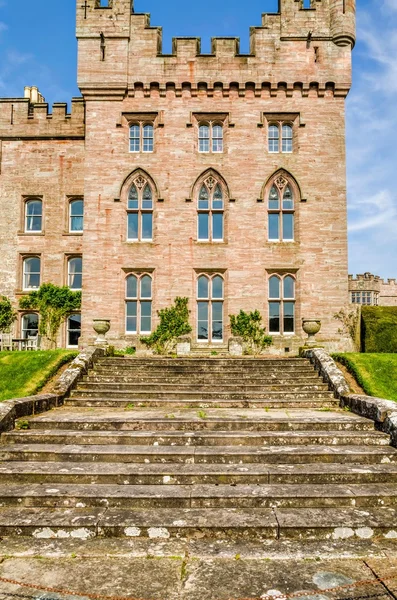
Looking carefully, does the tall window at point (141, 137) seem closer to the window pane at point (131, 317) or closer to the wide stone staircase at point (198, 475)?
the window pane at point (131, 317)

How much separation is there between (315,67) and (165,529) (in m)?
21.3

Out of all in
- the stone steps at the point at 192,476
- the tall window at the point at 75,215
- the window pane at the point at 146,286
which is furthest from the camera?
the tall window at the point at 75,215

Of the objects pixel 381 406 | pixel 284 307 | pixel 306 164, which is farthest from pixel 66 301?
pixel 381 406

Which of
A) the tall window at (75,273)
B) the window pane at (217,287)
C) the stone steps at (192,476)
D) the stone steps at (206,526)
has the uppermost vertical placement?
the tall window at (75,273)

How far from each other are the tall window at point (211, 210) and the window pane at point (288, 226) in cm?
282

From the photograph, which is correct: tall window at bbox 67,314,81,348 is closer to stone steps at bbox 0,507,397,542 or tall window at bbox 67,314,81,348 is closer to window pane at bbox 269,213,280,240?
window pane at bbox 269,213,280,240

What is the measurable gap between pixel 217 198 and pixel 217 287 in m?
4.05

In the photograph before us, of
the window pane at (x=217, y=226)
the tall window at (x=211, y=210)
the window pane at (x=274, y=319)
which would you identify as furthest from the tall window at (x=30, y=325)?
the window pane at (x=274, y=319)

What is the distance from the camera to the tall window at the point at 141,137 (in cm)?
2119

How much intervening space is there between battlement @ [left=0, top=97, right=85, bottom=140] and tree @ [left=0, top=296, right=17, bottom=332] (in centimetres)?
843

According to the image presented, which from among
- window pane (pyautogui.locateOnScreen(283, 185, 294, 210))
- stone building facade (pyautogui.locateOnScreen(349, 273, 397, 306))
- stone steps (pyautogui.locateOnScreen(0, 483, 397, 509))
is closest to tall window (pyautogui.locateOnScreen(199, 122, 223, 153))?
window pane (pyautogui.locateOnScreen(283, 185, 294, 210))

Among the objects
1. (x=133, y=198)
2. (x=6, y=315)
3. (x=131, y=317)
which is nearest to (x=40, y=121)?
(x=133, y=198)

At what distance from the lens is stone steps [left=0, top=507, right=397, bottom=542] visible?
488 centimetres

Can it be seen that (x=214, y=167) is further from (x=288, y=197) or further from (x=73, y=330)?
(x=73, y=330)
